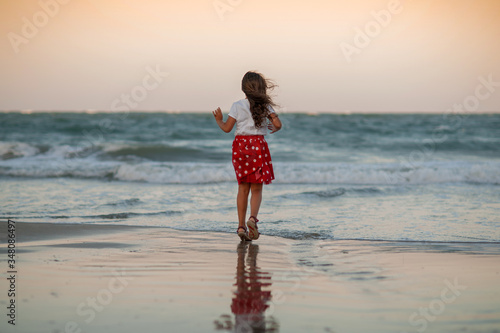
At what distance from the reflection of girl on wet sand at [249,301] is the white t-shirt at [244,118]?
4.48 ft

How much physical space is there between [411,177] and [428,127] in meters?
19.3

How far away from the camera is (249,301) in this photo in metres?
3.13

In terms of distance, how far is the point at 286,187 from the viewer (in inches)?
408

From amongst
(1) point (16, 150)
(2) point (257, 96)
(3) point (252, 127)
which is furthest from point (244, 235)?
(1) point (16, 150)

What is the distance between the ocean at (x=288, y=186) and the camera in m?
6.39

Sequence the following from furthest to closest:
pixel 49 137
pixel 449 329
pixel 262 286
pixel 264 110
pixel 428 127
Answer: pixel 428 127
pixel 49 137
pixel 264 110
pixel 262 286
pixel 449 329

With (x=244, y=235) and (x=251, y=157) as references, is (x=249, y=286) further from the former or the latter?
(x=251, y=157)

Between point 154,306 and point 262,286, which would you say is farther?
point 262,286

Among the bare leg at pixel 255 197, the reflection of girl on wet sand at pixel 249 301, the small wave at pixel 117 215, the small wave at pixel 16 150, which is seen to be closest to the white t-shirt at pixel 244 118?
the bare leg at pixel 255 197

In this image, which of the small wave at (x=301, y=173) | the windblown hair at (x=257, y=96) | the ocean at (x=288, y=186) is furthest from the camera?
the small wave at (x=301, y=173)

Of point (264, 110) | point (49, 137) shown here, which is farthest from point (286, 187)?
point (49, 137)

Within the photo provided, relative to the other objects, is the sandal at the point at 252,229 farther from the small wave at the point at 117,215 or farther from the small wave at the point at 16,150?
the small wave at the point at 16,150

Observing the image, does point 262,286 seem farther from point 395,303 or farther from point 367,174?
point 367,174

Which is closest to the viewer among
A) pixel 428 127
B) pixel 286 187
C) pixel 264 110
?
pixel 264 110
